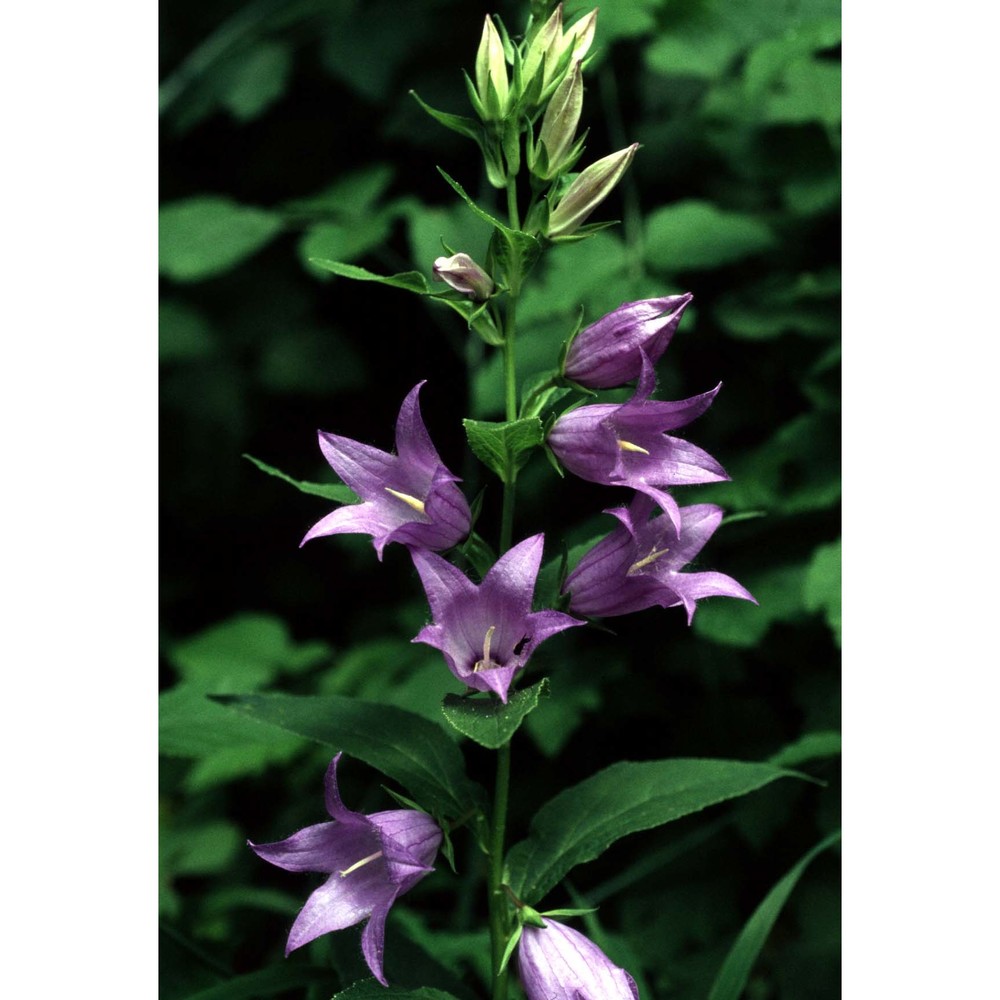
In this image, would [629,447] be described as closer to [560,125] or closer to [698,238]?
[560,125]

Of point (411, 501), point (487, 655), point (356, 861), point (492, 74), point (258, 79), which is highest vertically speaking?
point (258, 79)

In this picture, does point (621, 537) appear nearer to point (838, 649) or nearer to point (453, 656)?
point (453, 656)

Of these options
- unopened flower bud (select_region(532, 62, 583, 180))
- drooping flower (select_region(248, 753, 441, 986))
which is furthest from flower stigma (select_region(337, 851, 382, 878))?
unopened flower bud (select_region(532, 62, 583, 180))

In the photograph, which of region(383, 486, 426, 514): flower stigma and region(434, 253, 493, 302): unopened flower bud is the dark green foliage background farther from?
region(434, 253, 493, 302): unopened flower bud

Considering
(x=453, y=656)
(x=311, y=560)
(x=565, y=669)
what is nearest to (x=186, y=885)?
(x=311, y=560)

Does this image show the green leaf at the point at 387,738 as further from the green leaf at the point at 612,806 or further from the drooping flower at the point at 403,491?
the drooping flower at the point at 403,491

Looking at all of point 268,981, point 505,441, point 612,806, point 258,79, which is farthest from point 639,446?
point 258,79

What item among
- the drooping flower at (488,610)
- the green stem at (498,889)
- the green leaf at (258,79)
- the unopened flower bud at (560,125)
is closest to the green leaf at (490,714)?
the drooping flower at (488,610)
